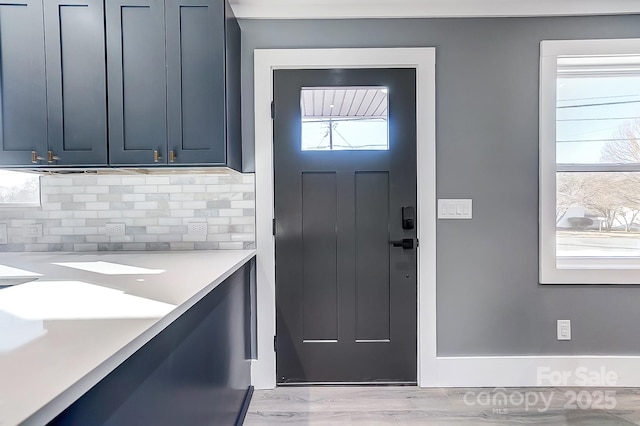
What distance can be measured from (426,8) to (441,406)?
2.31 metres

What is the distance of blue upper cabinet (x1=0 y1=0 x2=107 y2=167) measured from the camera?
1749 millimetres

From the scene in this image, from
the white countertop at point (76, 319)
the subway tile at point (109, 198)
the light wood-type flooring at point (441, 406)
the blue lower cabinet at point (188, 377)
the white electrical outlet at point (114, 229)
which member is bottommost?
the light wood-type flooring at point (441, 406)

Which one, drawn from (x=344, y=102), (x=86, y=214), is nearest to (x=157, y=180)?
(x=86, y=214)

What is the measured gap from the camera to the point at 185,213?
2.12 m

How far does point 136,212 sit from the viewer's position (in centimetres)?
211

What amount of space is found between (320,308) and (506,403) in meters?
1.18

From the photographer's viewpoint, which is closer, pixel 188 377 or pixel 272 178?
pixel 188 377

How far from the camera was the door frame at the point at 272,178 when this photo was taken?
83.0 inches

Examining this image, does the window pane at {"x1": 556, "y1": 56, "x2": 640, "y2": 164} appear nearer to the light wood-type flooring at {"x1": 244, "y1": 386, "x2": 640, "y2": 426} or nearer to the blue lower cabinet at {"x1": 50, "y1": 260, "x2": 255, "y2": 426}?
the light wood-type flooring at {"x1": 244, "y1": 386, "x2": 640, "y2": 426}

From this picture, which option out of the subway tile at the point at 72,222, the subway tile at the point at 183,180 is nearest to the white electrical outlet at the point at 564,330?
the subway tile at the point at 183,180

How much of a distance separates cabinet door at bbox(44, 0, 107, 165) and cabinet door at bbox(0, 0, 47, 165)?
0.15ft

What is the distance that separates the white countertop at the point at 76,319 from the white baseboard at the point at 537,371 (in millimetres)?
1574

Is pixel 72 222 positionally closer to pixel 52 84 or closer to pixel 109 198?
pixel 109 198

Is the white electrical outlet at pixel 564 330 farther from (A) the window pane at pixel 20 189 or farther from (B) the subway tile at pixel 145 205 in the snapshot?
(A) the window pane at pixel 20 189
